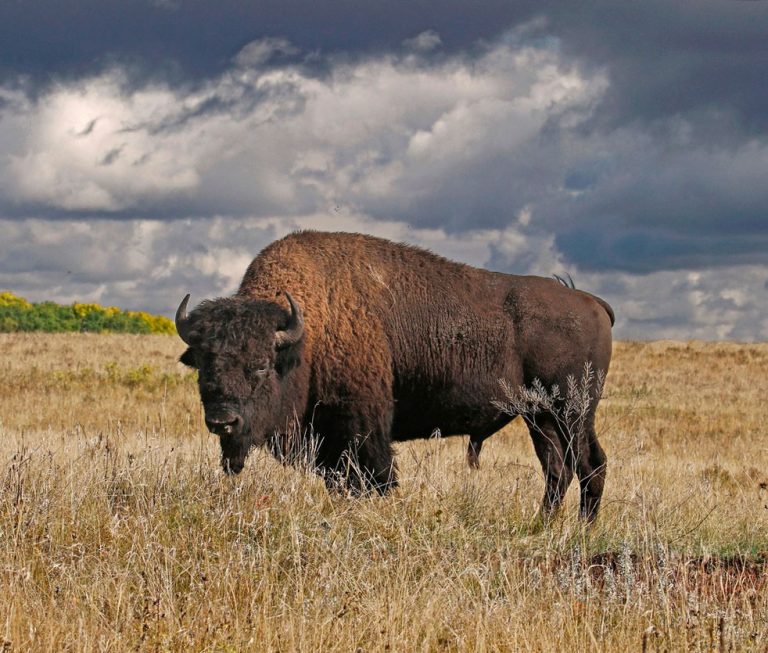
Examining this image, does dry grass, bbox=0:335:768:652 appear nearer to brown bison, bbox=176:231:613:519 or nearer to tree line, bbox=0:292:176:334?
brown bison, bbox=176:231:613:519

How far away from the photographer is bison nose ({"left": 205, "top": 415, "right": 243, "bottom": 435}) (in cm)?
789

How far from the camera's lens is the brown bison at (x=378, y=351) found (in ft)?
27.3

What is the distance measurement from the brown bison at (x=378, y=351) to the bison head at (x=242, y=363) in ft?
0.04

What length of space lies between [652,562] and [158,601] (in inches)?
118

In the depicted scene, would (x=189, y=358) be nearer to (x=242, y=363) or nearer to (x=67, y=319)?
(x=242, y=363)

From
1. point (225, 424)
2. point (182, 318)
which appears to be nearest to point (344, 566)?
point (225, 424)

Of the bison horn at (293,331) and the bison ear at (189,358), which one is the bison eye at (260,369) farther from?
the bison ear at (189,358)

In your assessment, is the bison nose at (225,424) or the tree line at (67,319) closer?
the bison nose at (225,424)

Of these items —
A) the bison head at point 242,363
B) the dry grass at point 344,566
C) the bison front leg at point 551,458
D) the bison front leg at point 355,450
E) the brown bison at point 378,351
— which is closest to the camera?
the dry grass at point 344,566

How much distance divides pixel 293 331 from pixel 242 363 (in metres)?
0.65

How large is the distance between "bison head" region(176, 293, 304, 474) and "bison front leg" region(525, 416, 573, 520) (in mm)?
2764

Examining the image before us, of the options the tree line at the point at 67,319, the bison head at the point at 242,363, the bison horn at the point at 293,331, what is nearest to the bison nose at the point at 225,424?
the bison head at the point at 242,363

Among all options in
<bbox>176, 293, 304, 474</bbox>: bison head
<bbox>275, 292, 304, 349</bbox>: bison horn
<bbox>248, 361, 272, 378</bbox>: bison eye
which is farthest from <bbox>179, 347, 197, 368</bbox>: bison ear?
<bbox>275, 292, 304, 349</bbox>: bison horn

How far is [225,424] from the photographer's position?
26.1ft
